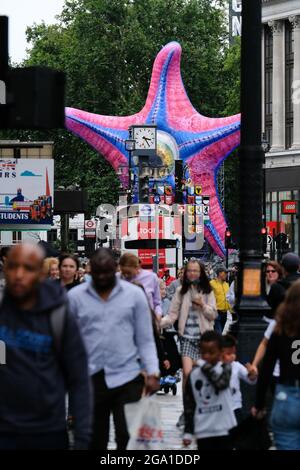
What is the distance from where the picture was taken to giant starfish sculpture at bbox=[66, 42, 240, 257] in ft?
241

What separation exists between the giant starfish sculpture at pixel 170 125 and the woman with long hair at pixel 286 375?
63435 millimetres

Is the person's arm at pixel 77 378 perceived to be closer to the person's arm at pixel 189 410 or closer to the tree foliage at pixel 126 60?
the person's arm at pixel 189 410

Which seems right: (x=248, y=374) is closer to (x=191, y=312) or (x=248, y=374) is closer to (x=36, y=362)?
(x=191, y=312)

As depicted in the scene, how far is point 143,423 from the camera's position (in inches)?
376

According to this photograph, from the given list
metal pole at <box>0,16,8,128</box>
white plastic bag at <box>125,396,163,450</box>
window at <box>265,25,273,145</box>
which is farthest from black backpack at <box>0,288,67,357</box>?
window at <box>265,25,273,145</box>

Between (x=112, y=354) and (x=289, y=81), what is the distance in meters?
97.8

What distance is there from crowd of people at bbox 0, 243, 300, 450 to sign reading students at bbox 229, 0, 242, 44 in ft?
322

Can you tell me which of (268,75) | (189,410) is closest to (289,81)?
(268,75)

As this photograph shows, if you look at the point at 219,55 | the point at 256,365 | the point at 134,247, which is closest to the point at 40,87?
the point at 256,365

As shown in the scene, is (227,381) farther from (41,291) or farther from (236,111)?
(236,111)

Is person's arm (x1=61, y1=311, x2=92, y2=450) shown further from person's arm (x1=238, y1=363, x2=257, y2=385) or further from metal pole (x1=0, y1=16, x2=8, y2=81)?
person's arm (x1=238, y1=363, x2=257, y2=385)

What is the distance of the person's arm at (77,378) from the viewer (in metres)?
7.75

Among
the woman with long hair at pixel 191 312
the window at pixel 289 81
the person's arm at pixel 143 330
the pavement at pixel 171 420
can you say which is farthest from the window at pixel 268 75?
the person's arm at pixel 143 330
